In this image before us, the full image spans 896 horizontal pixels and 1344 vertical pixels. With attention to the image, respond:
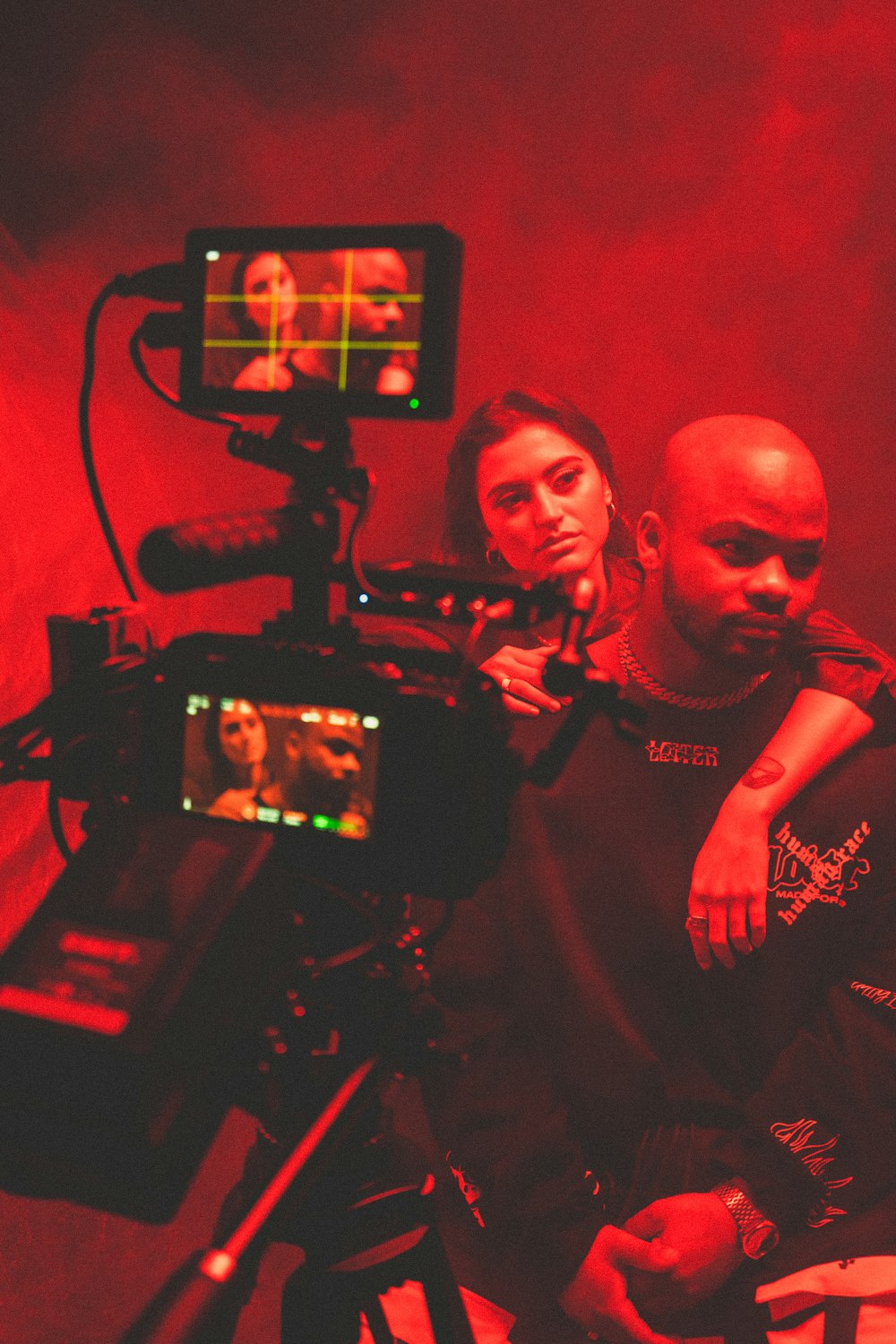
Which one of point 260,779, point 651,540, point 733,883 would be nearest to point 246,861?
point 260,779

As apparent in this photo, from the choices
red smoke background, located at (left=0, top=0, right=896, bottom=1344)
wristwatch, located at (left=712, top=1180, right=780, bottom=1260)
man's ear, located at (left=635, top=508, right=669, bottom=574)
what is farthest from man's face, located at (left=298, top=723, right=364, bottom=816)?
red smoke background, located at (left=0, top=0, right=896, bottom=1344)

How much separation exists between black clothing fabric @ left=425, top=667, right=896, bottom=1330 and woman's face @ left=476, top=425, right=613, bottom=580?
27 centimetres

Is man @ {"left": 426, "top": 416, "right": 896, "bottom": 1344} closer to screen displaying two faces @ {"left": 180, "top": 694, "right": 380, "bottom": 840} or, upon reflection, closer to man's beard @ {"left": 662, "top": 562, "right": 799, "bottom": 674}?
man's beard @ {"left": 662, "top": 562, "right": 799, "bottom": 674}

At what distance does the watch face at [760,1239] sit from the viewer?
1.36 metres

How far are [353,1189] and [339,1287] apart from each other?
0.31ft

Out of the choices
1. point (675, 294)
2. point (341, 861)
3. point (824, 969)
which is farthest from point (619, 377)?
Result: point (341, 861)

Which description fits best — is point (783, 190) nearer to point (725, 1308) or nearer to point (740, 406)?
point (740, 406)

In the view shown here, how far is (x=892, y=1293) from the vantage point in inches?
55.8

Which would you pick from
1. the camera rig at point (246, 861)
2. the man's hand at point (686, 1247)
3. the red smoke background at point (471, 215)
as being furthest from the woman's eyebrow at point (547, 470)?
the man's hand at point (686, 1247)

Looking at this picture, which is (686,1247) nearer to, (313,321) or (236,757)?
(236,757)

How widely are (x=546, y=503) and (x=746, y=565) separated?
0.34 m

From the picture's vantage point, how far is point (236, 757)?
2.57 feet

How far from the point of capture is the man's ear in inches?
58.7

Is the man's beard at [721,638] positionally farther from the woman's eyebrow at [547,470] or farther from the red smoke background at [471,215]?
the red smoke background at [471,215]
